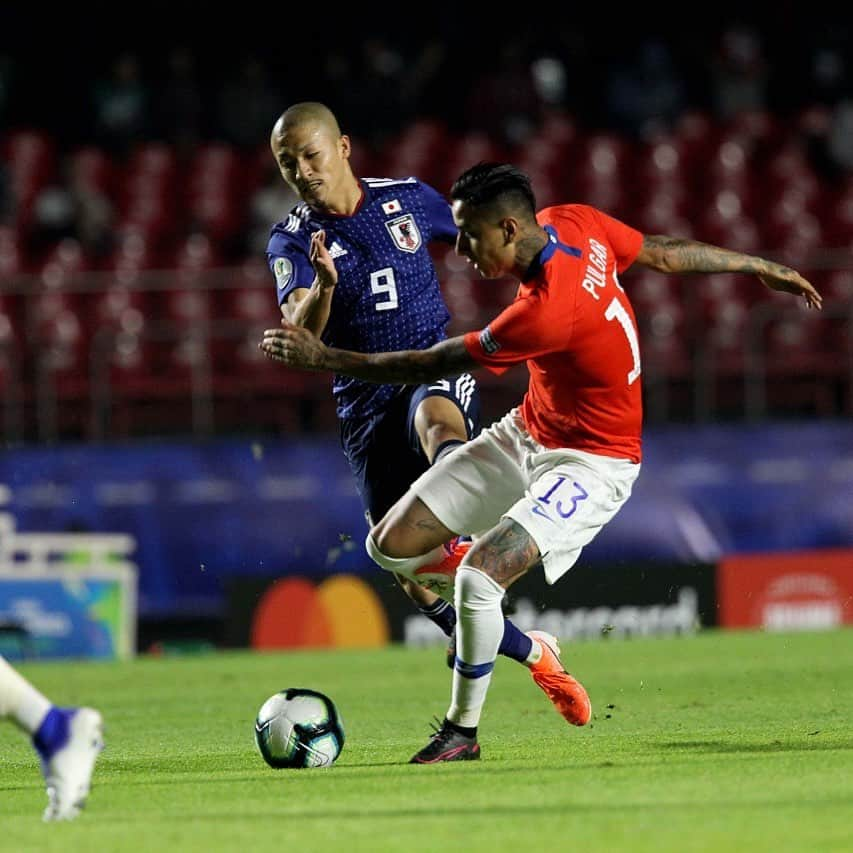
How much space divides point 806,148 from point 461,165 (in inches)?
129

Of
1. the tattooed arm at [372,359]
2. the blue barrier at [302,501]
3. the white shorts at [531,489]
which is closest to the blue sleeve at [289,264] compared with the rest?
the white shorts at [531,489]

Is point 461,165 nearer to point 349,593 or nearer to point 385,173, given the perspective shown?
point 385,173

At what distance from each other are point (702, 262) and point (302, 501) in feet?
25.3

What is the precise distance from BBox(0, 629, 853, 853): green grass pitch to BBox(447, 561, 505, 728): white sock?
0.74ft

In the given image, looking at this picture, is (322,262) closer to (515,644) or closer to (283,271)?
(283,271)

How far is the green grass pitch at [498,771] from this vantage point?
192 inches

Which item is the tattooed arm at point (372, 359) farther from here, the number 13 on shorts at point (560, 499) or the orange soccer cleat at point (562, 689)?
the orange soccer cleat at point (562, 689)

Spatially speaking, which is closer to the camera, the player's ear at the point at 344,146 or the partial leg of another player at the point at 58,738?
the partial leg of another player at the point at 58,738

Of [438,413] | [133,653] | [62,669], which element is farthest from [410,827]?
[133,653]

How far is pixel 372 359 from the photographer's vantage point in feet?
21.7

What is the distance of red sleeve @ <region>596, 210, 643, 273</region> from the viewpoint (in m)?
7.07

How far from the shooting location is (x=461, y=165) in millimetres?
17766

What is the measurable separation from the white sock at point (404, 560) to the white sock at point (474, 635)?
0.77 meters

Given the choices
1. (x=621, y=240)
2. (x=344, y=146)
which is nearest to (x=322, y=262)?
(x=621, y=240)
